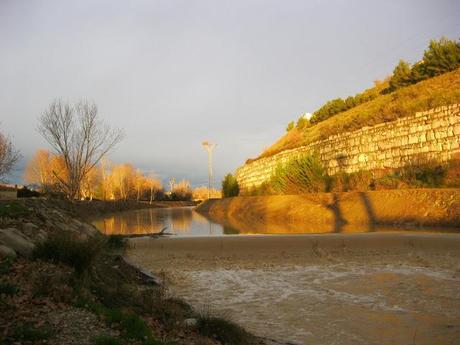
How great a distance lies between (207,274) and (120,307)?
16.0ft

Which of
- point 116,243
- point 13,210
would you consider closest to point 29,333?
point 13,210

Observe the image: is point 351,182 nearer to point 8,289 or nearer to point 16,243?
point 16,243

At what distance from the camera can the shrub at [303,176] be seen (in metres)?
26.2

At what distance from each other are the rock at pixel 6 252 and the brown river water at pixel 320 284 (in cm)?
309

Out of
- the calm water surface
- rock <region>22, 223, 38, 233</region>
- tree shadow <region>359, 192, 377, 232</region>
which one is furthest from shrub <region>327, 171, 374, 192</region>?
rock <region>22, 223, 38, 233</region>

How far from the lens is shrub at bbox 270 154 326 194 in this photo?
26234 mm

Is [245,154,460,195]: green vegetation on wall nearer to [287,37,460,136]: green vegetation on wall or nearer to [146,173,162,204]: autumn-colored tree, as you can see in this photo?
[287,37,460,136]: green vegetation on wall

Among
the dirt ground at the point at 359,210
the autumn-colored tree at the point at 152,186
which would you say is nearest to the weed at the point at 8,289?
the dirt ground at the point at 359,210

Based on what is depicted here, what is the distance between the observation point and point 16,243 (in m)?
5.89

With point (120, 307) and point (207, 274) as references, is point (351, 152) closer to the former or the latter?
point (207, 274)

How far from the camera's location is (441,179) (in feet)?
60.8

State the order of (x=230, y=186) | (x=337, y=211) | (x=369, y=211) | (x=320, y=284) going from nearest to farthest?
(x=320, y=284), (x=369, y=211), (x=337, y=211), (x=230, y=186)

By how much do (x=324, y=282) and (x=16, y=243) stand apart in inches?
234

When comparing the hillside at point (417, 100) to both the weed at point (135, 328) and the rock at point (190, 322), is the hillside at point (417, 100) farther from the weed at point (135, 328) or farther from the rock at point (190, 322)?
the weed at point (135, 328)
